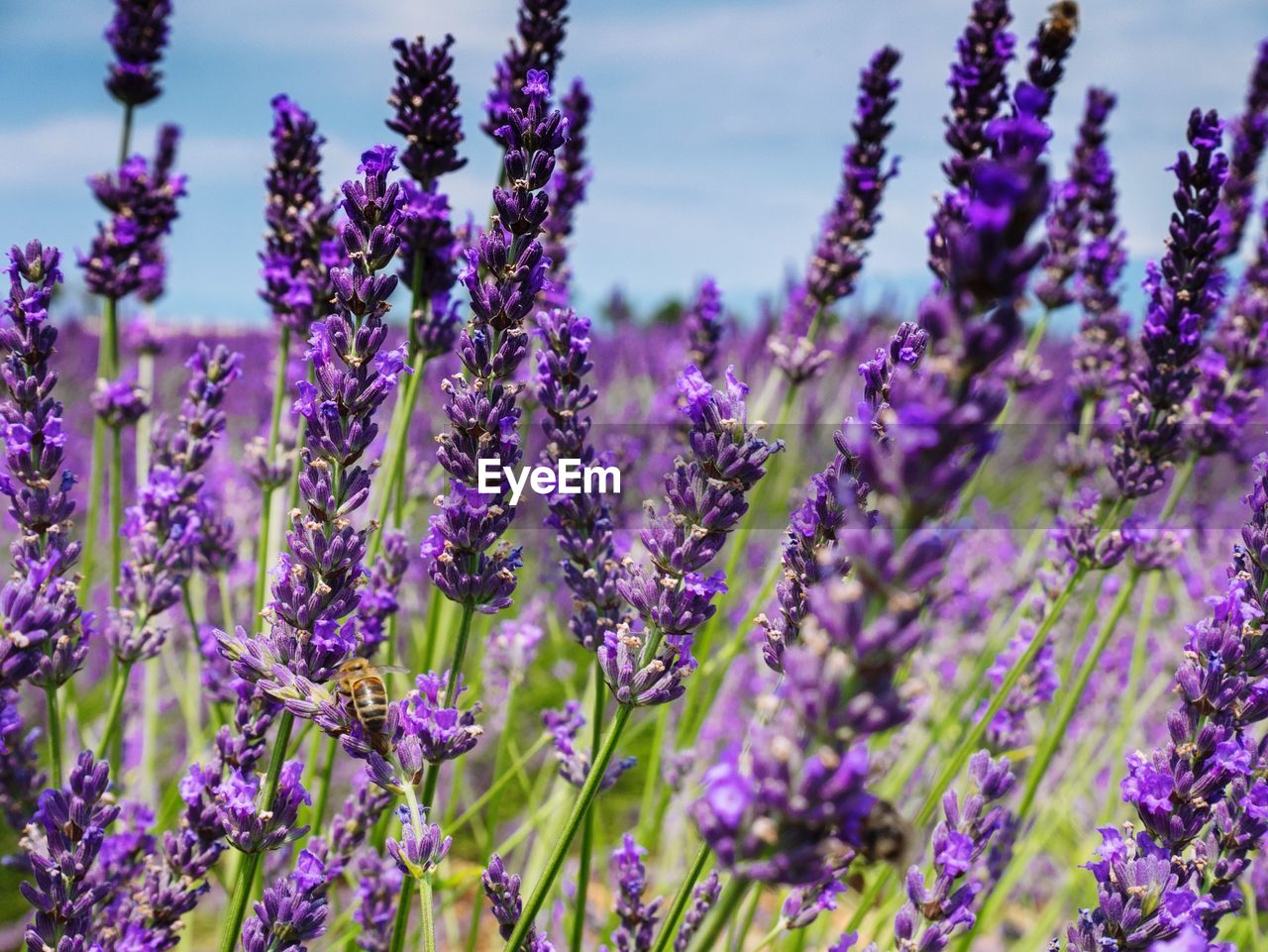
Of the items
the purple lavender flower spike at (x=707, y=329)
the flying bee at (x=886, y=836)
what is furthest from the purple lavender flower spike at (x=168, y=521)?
the flying bee at (x=886, y=836)

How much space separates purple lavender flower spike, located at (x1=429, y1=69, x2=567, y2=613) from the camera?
147 centimetres

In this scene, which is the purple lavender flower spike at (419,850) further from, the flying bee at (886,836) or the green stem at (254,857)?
the flying bee at (886,836)

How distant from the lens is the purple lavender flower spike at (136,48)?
9.80 ft

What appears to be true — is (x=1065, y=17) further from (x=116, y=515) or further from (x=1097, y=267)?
(x=116, y=515)

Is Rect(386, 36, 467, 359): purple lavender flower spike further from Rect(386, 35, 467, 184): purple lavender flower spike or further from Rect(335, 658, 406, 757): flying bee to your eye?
Rect(335, 658, 406, 757): flying bee

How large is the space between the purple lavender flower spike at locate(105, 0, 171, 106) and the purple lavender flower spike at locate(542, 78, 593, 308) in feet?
4.27

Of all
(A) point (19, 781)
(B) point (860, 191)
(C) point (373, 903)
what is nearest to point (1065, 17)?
(B) point (860, 191)

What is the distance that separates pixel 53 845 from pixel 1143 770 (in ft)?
5.54

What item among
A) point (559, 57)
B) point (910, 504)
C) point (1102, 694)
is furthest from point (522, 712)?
point (910, 504)

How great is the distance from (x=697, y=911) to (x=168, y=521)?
132 centimetres

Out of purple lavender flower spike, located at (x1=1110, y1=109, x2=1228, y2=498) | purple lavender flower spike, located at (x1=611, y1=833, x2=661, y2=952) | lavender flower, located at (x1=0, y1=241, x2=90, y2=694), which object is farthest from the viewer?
purple lavender flower spike, located at (x1=1110, y1=109, x2=1228, y2=498)

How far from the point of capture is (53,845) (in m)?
1.54

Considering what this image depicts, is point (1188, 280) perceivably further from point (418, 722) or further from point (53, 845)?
point (53, 845)

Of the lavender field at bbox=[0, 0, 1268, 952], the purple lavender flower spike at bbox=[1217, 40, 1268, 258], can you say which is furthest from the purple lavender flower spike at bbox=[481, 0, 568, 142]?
the purple lavender flower spike at bbox=[1217, 40, 1268, 258]
